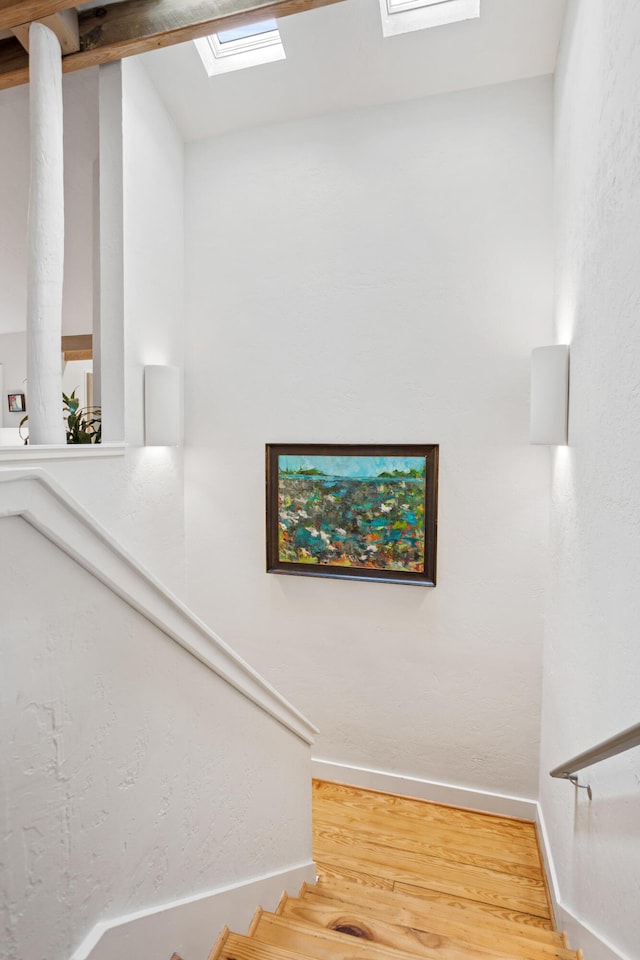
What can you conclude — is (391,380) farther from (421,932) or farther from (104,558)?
(421,932)

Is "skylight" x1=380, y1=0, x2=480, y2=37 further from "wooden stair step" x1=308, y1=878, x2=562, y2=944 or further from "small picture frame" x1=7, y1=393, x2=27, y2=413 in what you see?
"small picture frame" x1=7, y1=393, x2=27, y2=413

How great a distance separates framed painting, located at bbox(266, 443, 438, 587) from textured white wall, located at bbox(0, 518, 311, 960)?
154cm

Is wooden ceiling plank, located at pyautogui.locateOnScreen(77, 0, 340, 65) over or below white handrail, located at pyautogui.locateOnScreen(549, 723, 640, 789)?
over

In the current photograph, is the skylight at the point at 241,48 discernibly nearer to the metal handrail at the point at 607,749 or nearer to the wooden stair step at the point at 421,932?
the metal handrail at the point at 607,749

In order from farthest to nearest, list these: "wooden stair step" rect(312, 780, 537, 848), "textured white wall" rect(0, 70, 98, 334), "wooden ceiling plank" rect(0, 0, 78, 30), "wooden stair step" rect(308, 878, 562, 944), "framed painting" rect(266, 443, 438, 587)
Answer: "textured white wall" rect(0, 70, 98, 334), "framed painting" rect(266, 443, 438, 587), "wooden stair step" rect(312, 780, 537, 848), "wooden ceiling plank" rect(0, 0, 78, 30), "wooden stair step" rect(308, 878, 562, 944)

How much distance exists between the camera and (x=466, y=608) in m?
2.76

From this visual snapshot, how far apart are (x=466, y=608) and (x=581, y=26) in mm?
2420

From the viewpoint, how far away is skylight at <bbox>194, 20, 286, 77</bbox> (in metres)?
2.62

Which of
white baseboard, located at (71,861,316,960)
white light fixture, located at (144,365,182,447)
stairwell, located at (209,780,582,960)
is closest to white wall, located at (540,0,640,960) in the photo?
stairwell, located at (209,780,582,960)

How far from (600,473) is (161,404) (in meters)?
2.06

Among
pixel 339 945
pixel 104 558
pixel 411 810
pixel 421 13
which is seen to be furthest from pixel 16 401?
pixel 339 945

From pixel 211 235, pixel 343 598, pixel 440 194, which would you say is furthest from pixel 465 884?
pixel 211 235

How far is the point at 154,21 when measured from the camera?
7.47 ft

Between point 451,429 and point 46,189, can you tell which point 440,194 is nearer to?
point 451,429
